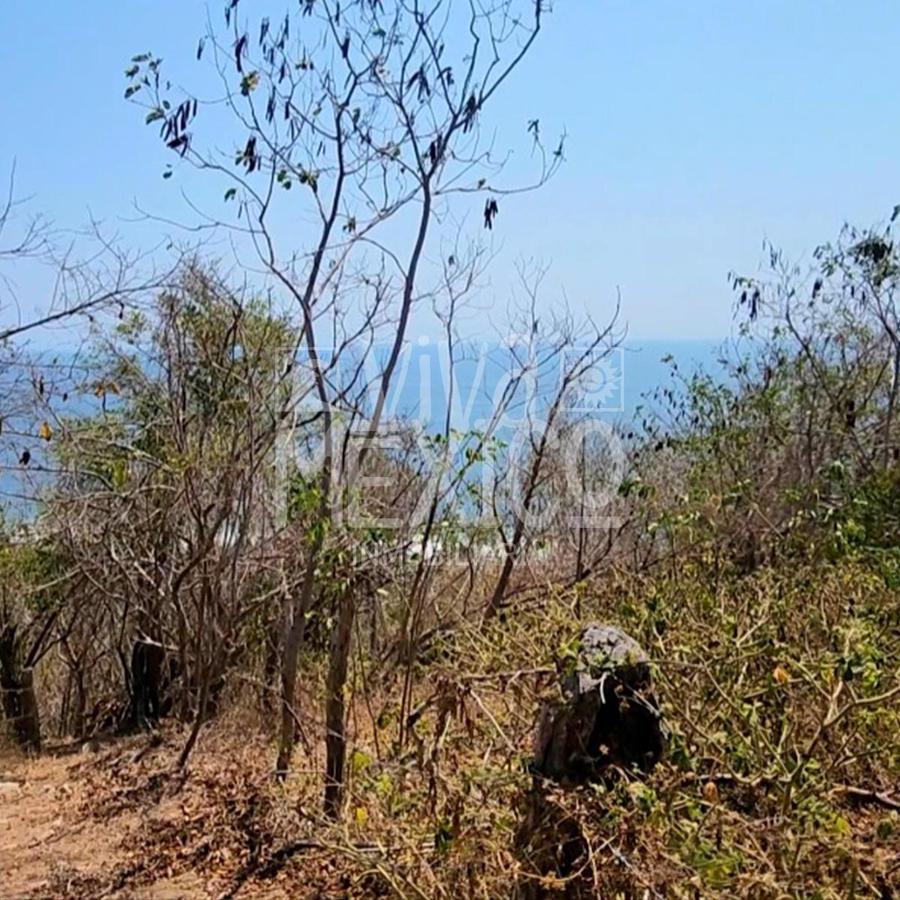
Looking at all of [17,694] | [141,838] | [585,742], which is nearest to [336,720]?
[141,838]

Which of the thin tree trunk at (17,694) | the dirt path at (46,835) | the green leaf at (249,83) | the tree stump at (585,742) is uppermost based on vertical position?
the green leaf at (249,83)

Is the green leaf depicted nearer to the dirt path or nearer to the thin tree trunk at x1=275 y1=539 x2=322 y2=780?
the thin tree trunk at x1=275 y1=539 x2=322 y2=780

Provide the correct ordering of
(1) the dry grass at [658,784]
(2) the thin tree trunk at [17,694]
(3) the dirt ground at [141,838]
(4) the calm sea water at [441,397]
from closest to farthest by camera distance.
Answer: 1. (1) the dry grass at [658,784]
2. (3) the dirt ground at [141,838]
3. (4) the calm sea water at [441,397]
4. (2) the thin tree trunk at [17,694]

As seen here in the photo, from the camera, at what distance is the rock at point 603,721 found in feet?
6.29

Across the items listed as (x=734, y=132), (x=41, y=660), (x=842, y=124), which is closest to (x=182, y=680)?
(x=41, y=660)

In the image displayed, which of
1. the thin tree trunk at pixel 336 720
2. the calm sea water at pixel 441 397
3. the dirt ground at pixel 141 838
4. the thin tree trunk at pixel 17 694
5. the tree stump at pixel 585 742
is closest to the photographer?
the tree stump at pixel 585 742

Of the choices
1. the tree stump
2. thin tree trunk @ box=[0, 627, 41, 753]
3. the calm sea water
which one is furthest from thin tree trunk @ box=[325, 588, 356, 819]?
thin tree trunk @ box=[0, 627, 41, 753]

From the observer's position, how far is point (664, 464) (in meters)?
6.14

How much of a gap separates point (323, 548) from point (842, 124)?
391cm

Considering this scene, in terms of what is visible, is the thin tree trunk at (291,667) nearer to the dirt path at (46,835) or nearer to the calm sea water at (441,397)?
the dirt path at (46,835)

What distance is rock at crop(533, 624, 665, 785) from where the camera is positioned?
1.92 m

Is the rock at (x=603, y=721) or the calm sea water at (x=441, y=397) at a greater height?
the calm sea water at (x=441, y=397)

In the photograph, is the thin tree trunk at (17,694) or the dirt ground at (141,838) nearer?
the dirt ground at (141,838)

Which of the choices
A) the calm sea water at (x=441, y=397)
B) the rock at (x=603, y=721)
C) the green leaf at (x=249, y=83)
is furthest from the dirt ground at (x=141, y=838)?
the green leaf at (x=249, y=83)
